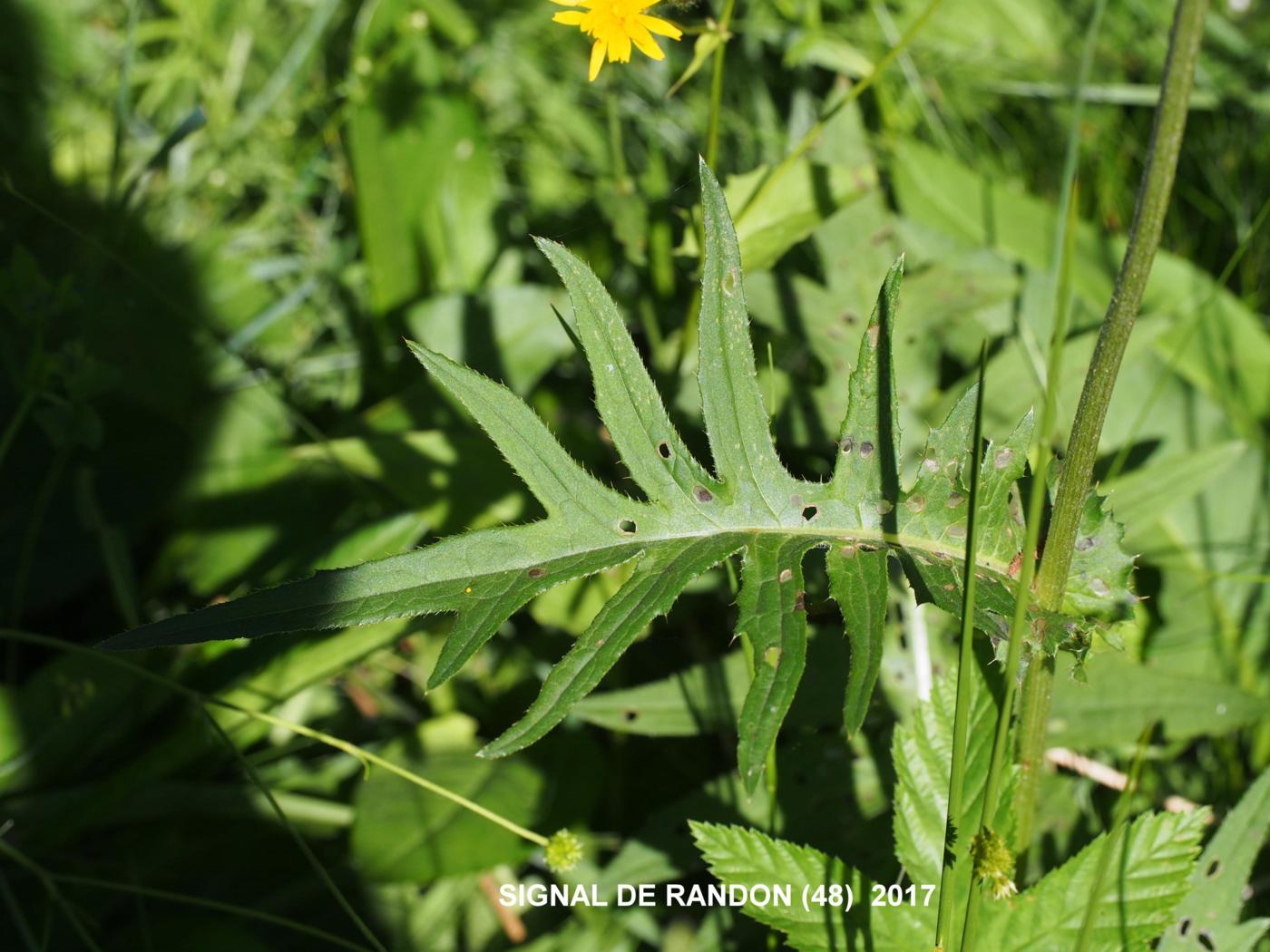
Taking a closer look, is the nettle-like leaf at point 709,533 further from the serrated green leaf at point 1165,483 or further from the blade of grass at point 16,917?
the blade of grass at point 16,917

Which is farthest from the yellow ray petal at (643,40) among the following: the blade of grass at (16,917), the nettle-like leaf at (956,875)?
the blade of grass at (16,917)

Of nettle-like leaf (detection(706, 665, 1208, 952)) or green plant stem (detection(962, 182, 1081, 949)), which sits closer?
green plant stem (detection(962, 182, 1081, 949))

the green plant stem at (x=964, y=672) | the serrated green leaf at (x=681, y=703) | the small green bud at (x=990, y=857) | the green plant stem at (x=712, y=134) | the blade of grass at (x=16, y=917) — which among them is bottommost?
the blade of grass at (x=16, y=917)

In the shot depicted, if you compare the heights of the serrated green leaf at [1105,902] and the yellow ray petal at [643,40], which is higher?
the yellow ray petal at [643,40]

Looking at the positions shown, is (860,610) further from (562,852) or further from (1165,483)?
(1165,483)

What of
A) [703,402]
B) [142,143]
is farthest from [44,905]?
[142,143]

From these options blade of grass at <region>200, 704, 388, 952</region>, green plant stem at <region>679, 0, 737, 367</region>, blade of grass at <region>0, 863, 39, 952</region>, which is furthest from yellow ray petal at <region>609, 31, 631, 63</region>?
blade of grass at <region>0, 863, 39, 952</region>

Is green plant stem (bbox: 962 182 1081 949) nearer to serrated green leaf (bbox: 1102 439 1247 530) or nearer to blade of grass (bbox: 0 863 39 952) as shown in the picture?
serrated green leaf (bbox: 1102 439 1247 530)
